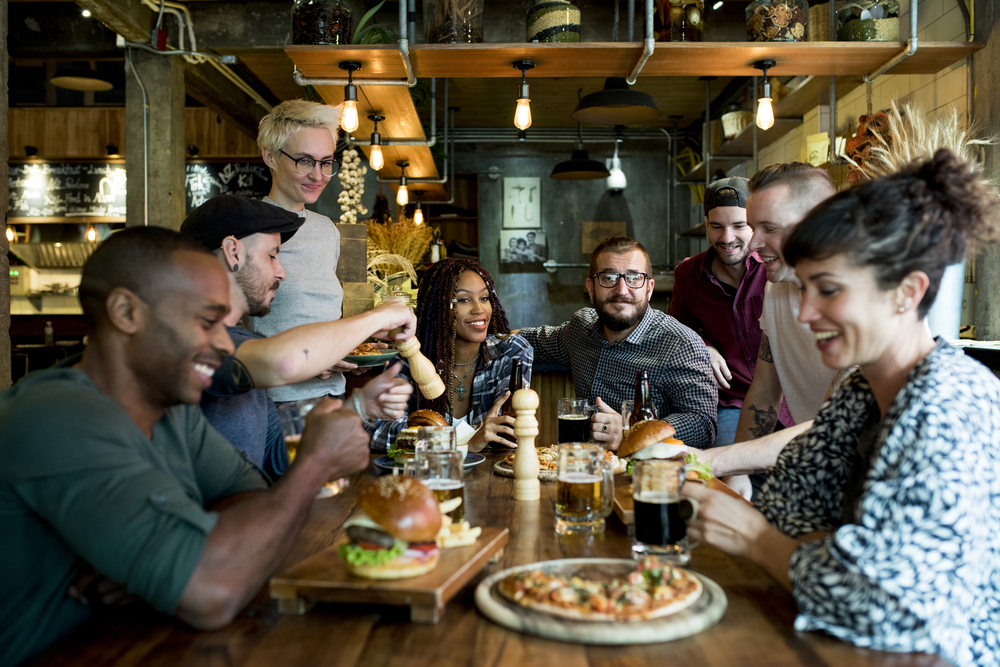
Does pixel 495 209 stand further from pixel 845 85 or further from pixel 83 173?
pixel 845 85

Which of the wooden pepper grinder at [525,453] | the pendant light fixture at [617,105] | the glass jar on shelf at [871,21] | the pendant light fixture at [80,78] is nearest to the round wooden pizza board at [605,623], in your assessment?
the wooden pepper grinder at [525,453]

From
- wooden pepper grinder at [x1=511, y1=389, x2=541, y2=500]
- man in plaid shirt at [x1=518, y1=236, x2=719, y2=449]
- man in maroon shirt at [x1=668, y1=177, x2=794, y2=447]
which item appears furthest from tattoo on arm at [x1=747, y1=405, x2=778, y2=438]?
wooden pepper grinder at [x1=511, y1=389, x2=541, y2=500]

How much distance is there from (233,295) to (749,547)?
4.63ft

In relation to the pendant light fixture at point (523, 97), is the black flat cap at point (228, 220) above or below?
below

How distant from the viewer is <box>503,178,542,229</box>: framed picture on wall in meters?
11.1

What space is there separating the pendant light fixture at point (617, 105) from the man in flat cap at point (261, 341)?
3.71m

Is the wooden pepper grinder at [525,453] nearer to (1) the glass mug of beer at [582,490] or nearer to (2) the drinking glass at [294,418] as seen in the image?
(1) the glass mug of beer at [582,490]

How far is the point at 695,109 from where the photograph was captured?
983 centimetres

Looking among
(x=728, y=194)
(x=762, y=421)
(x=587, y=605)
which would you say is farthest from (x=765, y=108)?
(x=587, y=605)

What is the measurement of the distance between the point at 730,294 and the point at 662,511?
250cm

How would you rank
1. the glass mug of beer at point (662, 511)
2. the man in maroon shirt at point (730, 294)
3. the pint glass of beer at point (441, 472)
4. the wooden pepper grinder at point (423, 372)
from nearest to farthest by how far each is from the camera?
1. the glass mug of beer at point (662, 511)
2. the pint glass of beer at point (441, 472)
3. the wooden pepper grinder at point (423, 372)
4. the man in maroon shirt at point (730, 294)

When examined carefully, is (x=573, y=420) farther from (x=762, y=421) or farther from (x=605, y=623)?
(x=605, y=623)

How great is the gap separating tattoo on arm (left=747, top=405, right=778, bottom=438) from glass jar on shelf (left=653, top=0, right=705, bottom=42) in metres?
2.24

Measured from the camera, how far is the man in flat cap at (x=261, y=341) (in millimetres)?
1732
